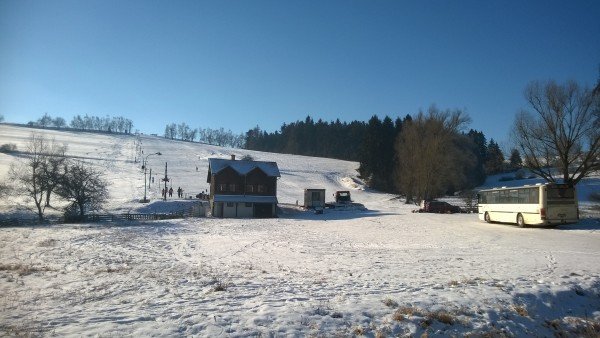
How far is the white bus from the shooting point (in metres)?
29.0

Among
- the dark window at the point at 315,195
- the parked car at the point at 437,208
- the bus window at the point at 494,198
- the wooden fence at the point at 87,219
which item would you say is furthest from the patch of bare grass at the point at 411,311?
the dark window at the point at 315,195

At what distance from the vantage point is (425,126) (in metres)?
64.8

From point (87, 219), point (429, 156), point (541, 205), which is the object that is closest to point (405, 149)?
→ point (429, 156)

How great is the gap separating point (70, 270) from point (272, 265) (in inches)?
325

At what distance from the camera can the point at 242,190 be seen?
5522 centimetres

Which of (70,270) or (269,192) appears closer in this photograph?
(70,270)

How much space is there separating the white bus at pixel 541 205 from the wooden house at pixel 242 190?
30.0m

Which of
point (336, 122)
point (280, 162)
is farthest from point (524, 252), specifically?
point (336, 122)

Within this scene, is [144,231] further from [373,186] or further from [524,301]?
[373,186]

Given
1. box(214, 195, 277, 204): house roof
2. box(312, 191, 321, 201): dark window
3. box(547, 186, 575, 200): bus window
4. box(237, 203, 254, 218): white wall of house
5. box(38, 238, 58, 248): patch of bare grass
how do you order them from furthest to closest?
box(312, 191, 321, 201): dark window → box(237, 203, 254, 218): white wall of house → box(214, 195, 277, 204): house roof → box(547, 186, 575, 200): bus window → box(38, 238, 58, 248): patch of bare grass

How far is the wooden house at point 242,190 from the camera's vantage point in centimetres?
5294

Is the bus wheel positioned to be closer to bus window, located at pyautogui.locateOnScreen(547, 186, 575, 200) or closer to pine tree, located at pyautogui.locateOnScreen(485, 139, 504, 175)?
bus window, located at pyautogui.locateOnScreen(547, 186, 575, 200)

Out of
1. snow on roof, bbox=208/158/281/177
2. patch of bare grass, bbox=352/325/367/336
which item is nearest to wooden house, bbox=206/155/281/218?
snow on roof, bbox=208/158/281/177

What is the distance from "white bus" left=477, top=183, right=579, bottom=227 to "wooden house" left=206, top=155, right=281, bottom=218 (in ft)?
98.3
